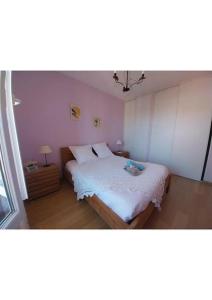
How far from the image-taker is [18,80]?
71.1 inches

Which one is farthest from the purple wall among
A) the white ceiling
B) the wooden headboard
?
the white ceiling

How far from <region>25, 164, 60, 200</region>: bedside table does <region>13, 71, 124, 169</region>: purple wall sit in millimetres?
398

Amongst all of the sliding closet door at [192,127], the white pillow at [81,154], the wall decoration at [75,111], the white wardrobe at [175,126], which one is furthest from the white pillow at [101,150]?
the sliding closet door at [192,127]

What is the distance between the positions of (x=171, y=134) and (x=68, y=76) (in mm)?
3019

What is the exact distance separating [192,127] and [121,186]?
8.24 ft

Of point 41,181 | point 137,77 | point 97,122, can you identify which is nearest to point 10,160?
point 41,181

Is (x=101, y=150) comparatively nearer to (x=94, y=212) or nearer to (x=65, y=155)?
(x=65, y=155)

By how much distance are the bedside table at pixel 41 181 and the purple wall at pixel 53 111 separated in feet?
1.31

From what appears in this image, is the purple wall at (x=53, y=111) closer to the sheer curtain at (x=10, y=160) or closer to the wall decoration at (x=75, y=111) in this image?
the wall decoration at (x=75, y=111)

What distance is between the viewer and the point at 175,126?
2.95 metres

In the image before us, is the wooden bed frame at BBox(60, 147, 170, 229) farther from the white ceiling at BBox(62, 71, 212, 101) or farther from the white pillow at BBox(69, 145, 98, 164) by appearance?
the white ceiling at BBox(62, 71, 212, 101)
